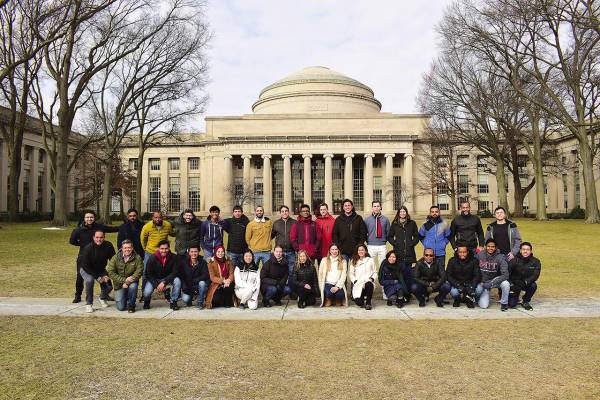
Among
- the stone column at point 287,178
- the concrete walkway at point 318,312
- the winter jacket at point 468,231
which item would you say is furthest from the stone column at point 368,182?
the concrete walkway at point 318,312

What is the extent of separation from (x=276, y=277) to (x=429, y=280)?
304 centimetres

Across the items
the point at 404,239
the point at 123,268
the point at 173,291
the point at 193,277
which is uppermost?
the point at 404,239

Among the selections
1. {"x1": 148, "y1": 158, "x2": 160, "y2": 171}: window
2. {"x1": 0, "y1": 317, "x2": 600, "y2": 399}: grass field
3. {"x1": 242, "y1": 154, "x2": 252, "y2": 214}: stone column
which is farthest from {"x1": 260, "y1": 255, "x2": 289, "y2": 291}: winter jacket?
{"x1": 148, "y1": 158, "x2": 160, "y2": 171}: window

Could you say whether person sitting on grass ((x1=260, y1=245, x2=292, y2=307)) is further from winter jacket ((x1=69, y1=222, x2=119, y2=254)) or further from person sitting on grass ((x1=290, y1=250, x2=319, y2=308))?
winter jacket ((x1=69, y1=222, x2=119, y2=254))

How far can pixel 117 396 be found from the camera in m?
4.73

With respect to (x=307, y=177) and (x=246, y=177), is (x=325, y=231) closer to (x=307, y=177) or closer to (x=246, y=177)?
(x=307, y=177)

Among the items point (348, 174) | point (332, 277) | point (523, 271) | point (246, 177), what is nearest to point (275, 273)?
point (332, 277)

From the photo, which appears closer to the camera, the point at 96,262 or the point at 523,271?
the point at 523,271

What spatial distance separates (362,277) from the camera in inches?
371

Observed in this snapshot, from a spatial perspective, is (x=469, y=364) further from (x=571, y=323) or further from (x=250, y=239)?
(x=250, y=239)

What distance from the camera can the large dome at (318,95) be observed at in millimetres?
62375

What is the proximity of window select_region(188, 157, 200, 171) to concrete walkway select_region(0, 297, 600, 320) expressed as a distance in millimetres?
55865

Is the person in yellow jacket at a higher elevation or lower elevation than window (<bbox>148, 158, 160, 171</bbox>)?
lower

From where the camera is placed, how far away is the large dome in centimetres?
6238
